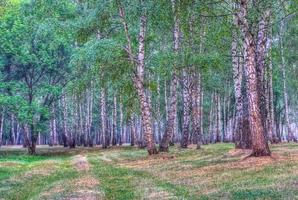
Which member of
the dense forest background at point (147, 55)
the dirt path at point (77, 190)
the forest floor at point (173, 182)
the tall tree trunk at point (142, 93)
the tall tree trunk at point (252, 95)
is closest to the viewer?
the forest floor at point (173, 182)

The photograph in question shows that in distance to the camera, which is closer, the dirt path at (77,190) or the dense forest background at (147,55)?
the dirt path at (77,190)

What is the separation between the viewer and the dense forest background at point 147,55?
27500 millimetres

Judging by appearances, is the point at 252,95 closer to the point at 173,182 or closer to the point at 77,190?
the point at 173,182

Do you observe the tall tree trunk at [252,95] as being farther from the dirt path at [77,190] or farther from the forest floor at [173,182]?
the dirt path at [77,190]

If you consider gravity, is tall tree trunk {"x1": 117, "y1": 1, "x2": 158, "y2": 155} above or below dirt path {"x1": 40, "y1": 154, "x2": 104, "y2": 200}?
above

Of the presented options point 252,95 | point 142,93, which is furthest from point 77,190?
point 142,93

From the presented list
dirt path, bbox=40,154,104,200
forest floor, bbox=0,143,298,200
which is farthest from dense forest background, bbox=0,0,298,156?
dirt path, bbox=40,154,104,200

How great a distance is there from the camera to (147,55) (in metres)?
43.7

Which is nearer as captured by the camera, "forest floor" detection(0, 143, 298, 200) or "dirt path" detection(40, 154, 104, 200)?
"forest floor" detection(0, 143, 298, 200)

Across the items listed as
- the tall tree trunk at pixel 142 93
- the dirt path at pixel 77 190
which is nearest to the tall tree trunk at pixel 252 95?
the dirt path at pixel 77 190

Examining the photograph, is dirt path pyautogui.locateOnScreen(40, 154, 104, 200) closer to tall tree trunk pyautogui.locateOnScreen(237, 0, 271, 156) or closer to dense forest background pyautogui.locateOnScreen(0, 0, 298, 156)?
tall tree trunk pyautogui.locateOnScreen(237, 0, 271, 156)

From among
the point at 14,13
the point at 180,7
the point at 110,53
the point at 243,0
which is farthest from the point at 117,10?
the point at 14,13

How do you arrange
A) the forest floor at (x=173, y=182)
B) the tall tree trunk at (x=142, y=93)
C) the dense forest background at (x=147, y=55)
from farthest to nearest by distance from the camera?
the tall tree trunk at (x=142, y=93) → the dense forest background at (x=147, y=55) → the forest floor at (x=173, y=182)

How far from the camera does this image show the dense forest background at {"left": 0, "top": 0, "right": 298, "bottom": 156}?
27500 mm
